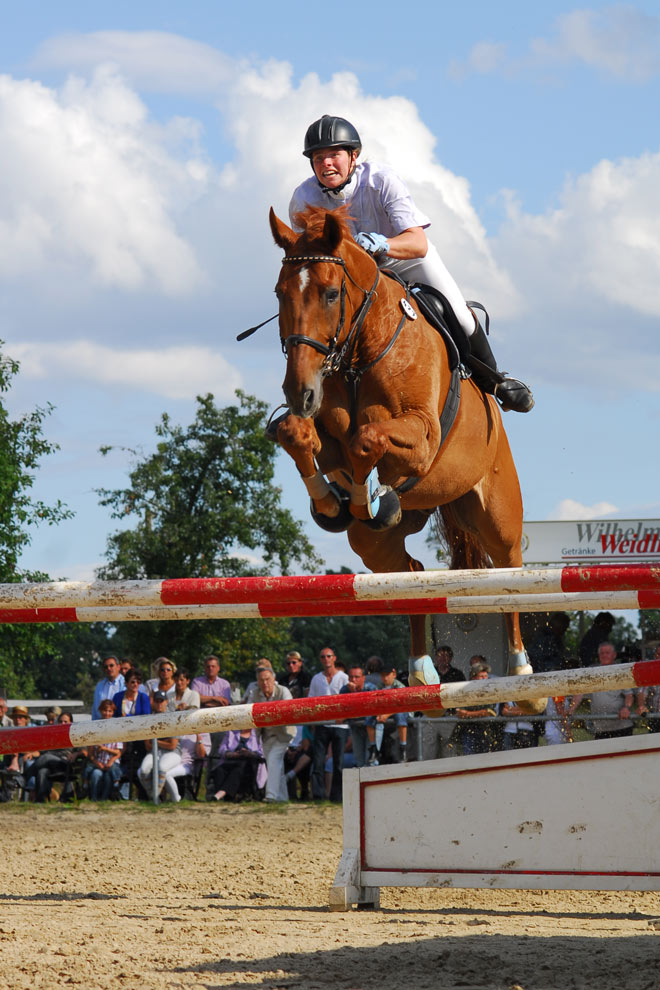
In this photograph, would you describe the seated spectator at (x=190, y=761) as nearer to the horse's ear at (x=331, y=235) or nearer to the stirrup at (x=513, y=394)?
the stirrup at (x=513, y=394)

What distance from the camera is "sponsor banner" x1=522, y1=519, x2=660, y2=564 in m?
16.4

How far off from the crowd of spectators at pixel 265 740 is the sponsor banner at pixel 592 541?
545 cm

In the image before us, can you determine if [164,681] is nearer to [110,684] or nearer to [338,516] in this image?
[110,684]

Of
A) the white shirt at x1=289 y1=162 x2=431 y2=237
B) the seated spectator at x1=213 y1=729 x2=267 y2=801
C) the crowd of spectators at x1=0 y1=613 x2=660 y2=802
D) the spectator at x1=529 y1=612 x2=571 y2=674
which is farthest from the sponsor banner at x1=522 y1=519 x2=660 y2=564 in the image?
the white shirt at x1=289 y1=162 x2=431 y2=237

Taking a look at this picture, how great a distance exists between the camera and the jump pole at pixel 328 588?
3.04 meters

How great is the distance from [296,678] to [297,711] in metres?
6.58

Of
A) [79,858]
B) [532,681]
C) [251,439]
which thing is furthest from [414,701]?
[251,439]

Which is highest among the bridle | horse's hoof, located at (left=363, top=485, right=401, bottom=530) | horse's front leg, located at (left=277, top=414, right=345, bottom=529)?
the bridle

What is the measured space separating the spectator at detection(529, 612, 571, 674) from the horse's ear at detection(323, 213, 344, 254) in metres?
4.99

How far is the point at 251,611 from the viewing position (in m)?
3.73

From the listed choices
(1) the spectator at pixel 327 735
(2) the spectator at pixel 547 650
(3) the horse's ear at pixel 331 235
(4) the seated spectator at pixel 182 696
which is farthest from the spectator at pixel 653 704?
(3) the horse's ear at pixel 331 235

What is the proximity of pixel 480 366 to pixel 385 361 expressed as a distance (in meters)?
1.04

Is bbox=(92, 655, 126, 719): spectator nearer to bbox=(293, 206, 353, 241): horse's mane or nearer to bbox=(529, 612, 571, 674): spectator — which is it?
bbox=(529, 612, 571, 674): spectator

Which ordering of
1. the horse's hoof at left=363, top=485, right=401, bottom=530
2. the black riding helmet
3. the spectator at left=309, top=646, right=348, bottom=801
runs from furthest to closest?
the spectator at left=309, top=646, right=348, bottom=801
the black riding helmet
the horse's hoof at left=363, top=485, right=401, bottom=530
